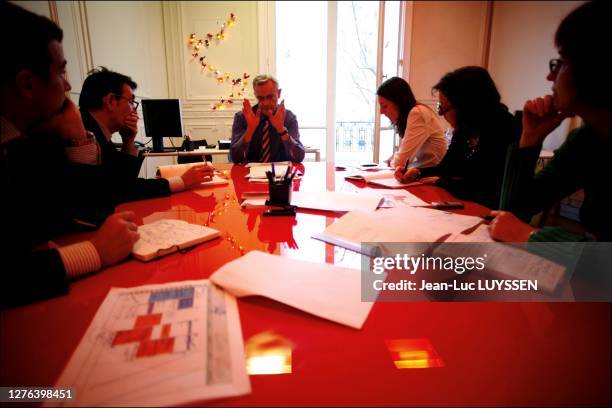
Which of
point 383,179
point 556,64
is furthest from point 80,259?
point 383,179

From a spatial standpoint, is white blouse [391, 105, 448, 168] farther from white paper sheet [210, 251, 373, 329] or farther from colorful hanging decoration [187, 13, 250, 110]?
colorful hanging decoration [187, 13, 250, 110]

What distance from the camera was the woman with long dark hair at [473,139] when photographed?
1612mm

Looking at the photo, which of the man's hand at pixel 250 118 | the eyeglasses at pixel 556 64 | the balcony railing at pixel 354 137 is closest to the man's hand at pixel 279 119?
the man's hand at pixel 250 118

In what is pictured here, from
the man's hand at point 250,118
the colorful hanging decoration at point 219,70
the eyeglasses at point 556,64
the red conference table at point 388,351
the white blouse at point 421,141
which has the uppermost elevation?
the colorful hanging decoration at point 219,70

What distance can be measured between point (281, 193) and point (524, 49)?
474cm

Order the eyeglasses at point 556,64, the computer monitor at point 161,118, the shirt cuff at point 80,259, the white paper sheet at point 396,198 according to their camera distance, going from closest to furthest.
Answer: the shirt cuff at point 80,259 → the eyeglasses at point 556,64 → the white paper sheet at point 396,198 → the computer monitor at point 161,118

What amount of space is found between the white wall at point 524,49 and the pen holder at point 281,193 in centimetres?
396

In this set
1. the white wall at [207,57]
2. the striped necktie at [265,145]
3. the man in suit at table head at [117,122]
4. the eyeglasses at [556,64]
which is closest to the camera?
the eyeglasses at [556,64]

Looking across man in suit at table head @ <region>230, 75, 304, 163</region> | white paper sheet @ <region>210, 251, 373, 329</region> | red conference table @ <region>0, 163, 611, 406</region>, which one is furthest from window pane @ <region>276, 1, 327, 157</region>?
red conference table @ <region>0, 163, 611, 406</region>

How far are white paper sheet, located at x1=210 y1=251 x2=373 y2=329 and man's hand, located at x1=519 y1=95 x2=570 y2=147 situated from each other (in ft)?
3.13

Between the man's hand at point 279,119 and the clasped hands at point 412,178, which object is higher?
the man's hand at point 279,119

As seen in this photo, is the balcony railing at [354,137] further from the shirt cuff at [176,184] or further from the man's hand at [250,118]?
the shirt cuff at [176,184]

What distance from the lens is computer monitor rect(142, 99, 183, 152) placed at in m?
3.64

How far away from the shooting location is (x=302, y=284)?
25.8 inches
